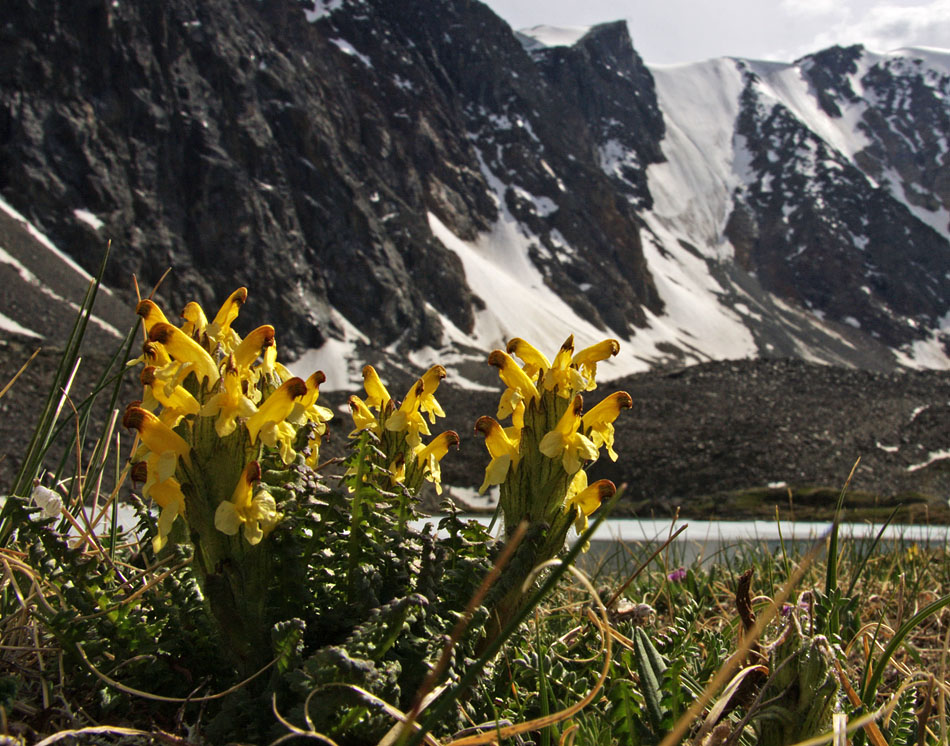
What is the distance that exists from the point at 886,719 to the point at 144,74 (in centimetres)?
5302

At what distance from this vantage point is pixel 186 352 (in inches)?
46.0

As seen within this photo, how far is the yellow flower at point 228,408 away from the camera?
1057 mm

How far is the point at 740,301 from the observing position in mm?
88500

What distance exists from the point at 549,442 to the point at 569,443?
0.13ft

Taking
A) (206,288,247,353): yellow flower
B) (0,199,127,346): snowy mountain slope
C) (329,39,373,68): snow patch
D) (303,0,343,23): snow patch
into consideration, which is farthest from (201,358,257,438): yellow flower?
(303,0,343,23): snow patch

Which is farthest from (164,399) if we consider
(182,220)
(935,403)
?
(182,220)

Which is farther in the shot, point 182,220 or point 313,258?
point 313,258

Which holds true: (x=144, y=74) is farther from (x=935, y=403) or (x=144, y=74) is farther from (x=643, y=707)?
(x=643, y=707)

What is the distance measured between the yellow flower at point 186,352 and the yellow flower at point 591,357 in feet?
2.40

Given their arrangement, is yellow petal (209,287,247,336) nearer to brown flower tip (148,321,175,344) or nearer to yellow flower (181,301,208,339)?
yellow flower (181,301,208,339)

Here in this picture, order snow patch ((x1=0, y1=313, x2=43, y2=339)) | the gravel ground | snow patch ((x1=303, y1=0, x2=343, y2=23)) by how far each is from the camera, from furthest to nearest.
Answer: snow patch ((x1=303, y1=0, x2=343, y2=23)) → snow patch ((x1=0, y1=313, x2=43, y2=339)) → the gravel ground

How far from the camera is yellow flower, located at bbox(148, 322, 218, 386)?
1.15 meters

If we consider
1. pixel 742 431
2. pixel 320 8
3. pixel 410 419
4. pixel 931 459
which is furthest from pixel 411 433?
pixel 320 8

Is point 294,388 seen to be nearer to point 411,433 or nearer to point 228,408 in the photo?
point 228,408
